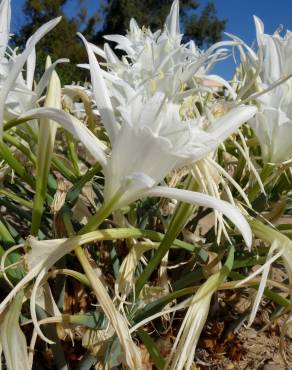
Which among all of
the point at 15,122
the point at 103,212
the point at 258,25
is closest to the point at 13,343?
the point at 103,212

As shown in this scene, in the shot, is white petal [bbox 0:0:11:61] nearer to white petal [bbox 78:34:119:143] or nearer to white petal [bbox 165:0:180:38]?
white petal [bbox 78:34:119:143]

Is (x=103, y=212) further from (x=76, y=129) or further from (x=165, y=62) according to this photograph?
(x=165, y=62)

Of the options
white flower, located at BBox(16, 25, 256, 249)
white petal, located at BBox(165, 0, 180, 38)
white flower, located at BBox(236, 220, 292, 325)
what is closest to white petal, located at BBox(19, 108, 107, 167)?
white flower, located at BBox(16, 25, 256, 249)

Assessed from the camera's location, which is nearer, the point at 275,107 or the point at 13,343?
the point at 13,343

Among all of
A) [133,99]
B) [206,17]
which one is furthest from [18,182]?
[206,17]

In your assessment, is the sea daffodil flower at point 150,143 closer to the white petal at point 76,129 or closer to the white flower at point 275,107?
the white petal at point 76,129

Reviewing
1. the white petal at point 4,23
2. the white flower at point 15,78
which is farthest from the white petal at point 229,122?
the white petal at point 4,23
